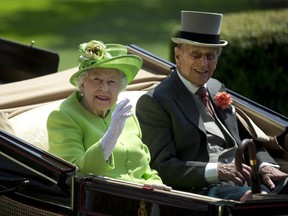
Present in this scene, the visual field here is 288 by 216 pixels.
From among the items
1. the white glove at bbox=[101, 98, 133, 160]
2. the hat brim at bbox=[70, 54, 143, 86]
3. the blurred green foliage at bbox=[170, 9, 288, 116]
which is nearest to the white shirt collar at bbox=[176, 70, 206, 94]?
the hat brim at bbox=[70, 54, 143, 86]

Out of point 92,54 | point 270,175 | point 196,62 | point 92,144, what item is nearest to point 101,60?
point 92,54

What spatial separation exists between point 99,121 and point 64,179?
50 centimetres

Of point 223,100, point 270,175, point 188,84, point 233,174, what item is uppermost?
point 188,84

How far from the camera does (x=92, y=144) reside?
5.19 m

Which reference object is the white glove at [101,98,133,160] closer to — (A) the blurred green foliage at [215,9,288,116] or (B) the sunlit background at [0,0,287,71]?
(A) the blurred green foliage at [215,9,288,116]

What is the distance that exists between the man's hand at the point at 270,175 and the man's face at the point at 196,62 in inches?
23.8

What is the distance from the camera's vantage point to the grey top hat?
5.54 meters

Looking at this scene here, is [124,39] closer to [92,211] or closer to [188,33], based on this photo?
[188,33]

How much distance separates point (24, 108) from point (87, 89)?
32.5 inches

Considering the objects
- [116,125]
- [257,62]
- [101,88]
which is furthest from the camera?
[257,62]

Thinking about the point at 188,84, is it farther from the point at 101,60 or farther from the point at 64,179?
the point at 64,179

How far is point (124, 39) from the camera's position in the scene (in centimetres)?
1292

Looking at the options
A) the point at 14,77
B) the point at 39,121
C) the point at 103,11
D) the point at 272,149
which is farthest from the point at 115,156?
the point at 103,11

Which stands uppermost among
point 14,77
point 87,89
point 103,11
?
point 87,89
